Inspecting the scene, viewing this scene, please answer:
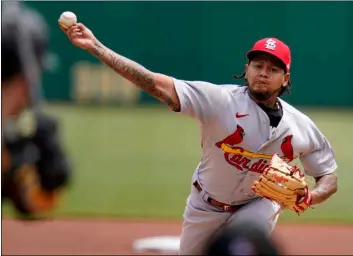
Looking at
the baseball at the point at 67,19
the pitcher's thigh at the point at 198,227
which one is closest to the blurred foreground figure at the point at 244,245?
the baseball at the point at 67,19

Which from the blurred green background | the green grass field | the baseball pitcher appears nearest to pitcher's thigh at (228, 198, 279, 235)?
the baseball pitcher

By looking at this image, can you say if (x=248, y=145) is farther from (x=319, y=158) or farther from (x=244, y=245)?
(x=244, y=245)

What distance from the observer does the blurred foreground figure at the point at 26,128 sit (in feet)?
5.34

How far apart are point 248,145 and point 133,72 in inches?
28.3

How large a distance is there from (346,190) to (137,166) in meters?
2.99

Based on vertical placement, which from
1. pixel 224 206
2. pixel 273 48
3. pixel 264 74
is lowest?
pixel 224 206

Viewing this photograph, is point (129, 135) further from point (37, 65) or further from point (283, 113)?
point (37, 65)

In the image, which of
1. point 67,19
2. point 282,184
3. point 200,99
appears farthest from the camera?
point 200,99

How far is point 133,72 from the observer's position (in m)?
3.94

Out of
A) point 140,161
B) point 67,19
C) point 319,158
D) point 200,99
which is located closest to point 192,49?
point 140,161

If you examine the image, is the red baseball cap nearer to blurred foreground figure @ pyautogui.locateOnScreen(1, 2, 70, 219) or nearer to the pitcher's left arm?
the pitcher's left arm

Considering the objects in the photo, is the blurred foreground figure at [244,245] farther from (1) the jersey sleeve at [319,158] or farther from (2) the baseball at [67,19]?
(1) the jersey sleeve at [319,158]

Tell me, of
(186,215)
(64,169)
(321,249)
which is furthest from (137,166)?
(64,169)

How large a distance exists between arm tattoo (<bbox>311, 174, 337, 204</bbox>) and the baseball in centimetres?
171
